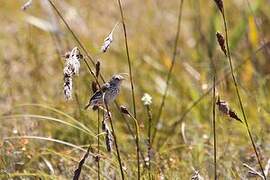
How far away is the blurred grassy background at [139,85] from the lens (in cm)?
247

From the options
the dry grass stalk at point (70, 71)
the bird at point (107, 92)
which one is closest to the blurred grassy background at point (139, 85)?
the bird at point (107, 92)

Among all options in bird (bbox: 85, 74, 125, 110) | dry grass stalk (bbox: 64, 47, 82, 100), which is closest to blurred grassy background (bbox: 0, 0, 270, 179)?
bird (bbox: 85, 74, 125, 110)

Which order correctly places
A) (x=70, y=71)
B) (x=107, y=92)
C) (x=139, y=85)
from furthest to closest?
(x=139, y=85)
(x=107, y=92)
(x=70, y=71)

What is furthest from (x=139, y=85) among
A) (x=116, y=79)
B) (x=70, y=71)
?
(x=70, y=71)

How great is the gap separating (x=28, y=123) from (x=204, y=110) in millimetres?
733

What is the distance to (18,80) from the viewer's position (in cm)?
362

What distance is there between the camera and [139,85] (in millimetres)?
3406

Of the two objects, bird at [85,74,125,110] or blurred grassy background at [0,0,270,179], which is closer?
bird at [85,74,125,110]

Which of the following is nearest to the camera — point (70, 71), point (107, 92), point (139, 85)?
point (70, 71)

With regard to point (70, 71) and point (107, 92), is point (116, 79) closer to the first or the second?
point (107, 92)

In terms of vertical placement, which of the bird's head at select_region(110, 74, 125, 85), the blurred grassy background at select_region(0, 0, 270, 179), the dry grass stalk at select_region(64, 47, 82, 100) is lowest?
the dry grass stalk at select_region(64, 47, 82, 100)

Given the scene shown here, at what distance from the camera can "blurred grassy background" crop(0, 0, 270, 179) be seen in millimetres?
2469

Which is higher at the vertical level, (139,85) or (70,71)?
(139,85)

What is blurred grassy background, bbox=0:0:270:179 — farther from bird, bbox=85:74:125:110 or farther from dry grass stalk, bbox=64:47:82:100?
dry grass stalk, bbox=64:47:82:100
